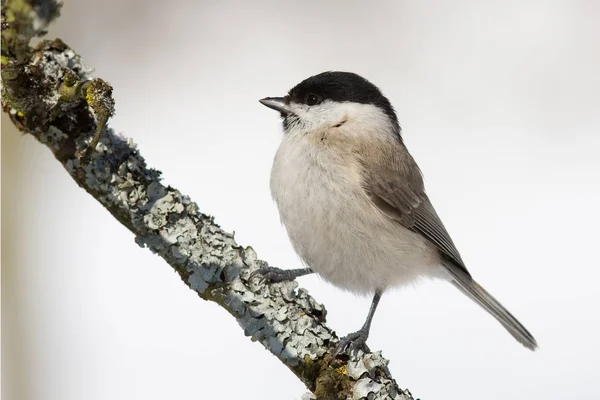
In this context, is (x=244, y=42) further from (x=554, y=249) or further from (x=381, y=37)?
(x=554, y=249)

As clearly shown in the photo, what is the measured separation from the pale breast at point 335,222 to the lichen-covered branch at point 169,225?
→ 1.07ft

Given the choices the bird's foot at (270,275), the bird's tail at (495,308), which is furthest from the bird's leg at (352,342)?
the bird's tail at (495,308)

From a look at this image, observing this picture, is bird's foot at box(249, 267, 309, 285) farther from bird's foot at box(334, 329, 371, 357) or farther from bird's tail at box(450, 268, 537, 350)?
bird's tail at box(450, 268, 537, 350)

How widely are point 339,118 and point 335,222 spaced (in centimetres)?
42

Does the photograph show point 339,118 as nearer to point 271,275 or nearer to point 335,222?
point 335,222

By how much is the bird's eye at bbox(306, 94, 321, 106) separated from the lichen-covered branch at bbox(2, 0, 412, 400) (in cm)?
72

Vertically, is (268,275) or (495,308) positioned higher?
(495,308)

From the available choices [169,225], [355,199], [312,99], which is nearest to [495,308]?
[355,199]

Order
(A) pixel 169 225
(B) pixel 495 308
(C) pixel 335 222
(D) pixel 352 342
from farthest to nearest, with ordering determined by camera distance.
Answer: (B) pixel 495 308 → (C) pixel 335 222 → (D) pixel 352 342 → (A) pixel 169 225

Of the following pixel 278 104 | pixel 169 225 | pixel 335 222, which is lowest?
pixel 169 225

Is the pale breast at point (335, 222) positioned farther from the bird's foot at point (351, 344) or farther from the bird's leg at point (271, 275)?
the bird's foot at point (351, 344)

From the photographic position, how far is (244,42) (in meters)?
3.69

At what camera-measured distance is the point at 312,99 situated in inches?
91.4

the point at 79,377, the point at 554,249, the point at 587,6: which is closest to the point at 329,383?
the point at 79,377
